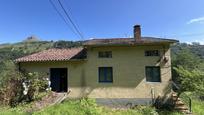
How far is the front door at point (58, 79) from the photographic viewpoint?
2125cm

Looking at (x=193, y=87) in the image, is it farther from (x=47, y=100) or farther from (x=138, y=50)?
(x=47, y=100)

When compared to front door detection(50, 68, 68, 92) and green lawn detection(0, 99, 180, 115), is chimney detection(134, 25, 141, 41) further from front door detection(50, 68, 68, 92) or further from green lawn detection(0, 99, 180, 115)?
front door detection(50, 68, 68, 92)

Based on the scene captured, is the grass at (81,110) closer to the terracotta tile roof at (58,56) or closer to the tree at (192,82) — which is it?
the tree at (192,82)

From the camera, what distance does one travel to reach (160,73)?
1927cm

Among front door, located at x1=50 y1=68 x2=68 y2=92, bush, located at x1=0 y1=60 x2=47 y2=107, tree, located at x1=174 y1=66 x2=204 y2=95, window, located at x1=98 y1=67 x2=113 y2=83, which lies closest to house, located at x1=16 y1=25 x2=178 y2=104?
window, located at x1=98 y1=67 x2=113 y2=83

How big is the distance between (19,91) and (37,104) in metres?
2.75

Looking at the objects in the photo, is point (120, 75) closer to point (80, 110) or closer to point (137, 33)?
point (137, 33)

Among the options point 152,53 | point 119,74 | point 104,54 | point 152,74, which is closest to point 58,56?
point 104,54

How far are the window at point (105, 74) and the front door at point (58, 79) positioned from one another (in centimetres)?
385

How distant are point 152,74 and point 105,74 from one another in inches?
160

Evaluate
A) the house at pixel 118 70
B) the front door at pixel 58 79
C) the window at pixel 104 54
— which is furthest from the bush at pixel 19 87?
the window at pixel 104 54

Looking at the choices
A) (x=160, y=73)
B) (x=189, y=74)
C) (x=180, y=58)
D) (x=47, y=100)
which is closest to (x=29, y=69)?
(x=47, y=100)

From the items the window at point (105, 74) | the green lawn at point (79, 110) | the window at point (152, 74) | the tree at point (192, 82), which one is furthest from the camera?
the window at point (105, 74)

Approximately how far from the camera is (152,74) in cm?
1945
